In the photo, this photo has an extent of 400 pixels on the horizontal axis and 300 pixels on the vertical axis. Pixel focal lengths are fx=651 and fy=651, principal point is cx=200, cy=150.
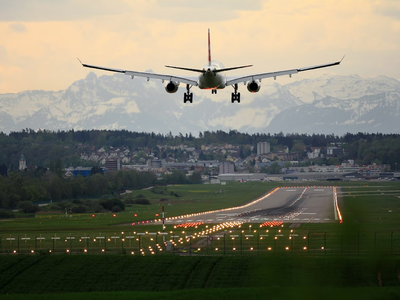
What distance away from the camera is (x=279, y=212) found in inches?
4638

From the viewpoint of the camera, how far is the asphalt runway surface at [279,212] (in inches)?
4013

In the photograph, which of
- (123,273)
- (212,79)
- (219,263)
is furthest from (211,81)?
(123,273)

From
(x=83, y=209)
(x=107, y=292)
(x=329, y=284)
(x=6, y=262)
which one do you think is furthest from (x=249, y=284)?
(x=83, y=209)

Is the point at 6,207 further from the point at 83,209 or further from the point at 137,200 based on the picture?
the point at 137,200

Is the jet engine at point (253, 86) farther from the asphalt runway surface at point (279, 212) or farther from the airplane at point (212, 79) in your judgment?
the asphalt runway surface at point (279, 212)

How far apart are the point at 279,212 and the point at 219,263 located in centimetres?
6356

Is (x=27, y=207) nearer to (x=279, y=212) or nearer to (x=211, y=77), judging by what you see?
(x=279, y=212)

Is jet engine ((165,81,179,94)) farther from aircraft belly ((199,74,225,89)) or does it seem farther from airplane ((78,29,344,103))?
aircraft belly ((199,74,225,89))

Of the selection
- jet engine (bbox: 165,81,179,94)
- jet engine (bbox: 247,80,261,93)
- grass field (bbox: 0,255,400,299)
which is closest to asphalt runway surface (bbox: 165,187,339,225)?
jet engine (bbox: 247,80,261,93)

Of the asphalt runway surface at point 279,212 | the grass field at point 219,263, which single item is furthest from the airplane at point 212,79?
the asphalt runway surface at point 279,212

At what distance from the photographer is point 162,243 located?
7144 centimetres

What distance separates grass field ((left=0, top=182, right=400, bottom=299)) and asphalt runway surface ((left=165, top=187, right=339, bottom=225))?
10640 millimetres

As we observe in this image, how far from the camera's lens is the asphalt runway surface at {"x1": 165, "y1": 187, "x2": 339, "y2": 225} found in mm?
101938

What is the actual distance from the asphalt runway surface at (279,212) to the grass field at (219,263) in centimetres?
1064
